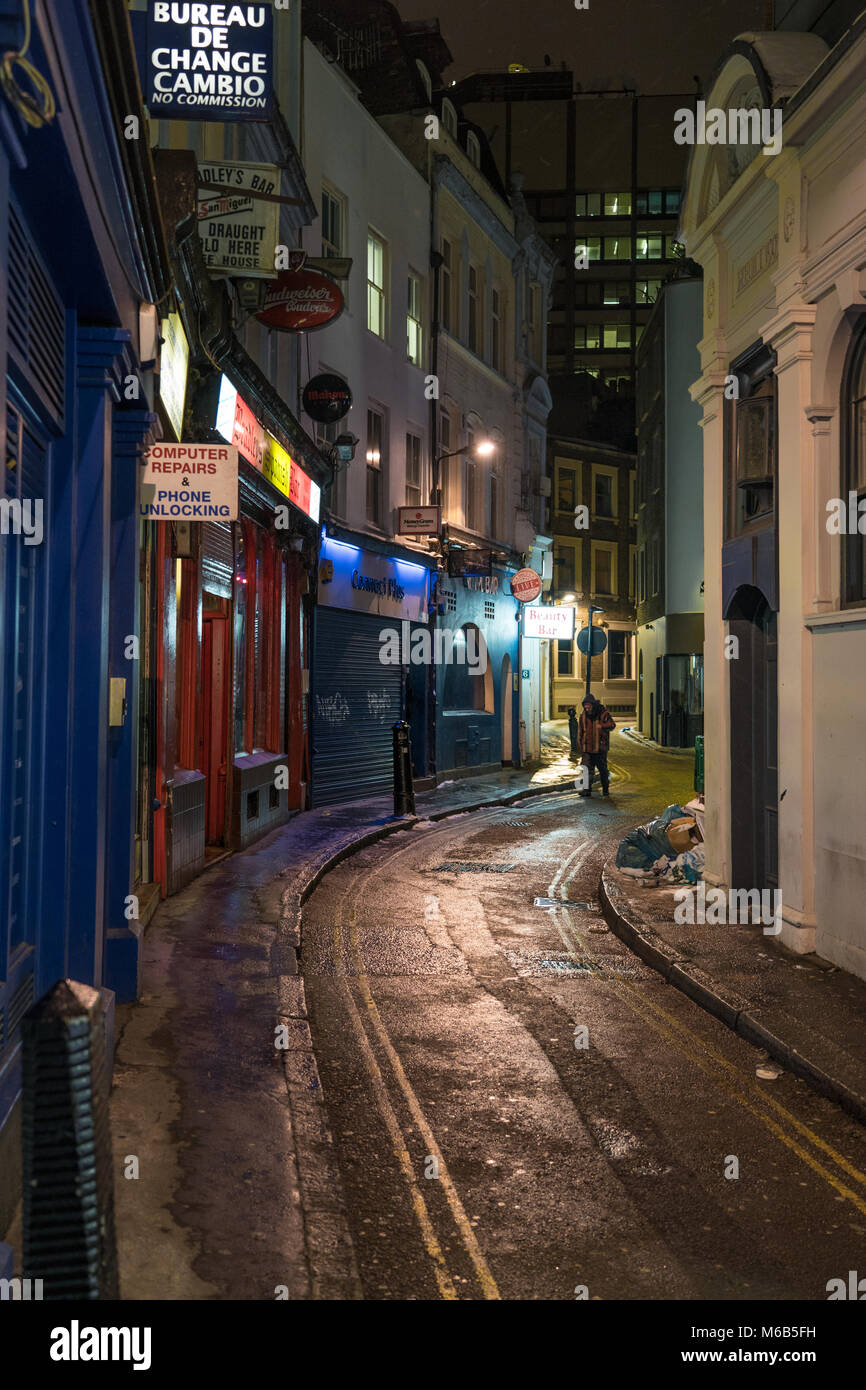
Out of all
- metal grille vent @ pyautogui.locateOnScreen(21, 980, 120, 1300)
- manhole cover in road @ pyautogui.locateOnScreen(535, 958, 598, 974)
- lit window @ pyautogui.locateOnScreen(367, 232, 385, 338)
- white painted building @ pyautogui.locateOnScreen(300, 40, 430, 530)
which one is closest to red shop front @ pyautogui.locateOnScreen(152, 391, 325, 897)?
white painted building @ pyautogui.locateOnScreen(300, 40, 430, 530)

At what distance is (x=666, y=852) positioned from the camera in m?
13.2

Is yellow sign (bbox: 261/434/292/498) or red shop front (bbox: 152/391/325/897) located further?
yellow sign (bbox: 261/434/292/498)

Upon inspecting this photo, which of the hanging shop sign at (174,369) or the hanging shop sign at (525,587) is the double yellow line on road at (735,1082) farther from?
the hanging shop sign at (525,587)

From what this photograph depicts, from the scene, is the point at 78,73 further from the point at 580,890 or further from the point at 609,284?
the point at 609,284

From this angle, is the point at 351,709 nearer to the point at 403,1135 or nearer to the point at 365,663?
the point at 365,663

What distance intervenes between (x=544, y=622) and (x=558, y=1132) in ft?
88.1

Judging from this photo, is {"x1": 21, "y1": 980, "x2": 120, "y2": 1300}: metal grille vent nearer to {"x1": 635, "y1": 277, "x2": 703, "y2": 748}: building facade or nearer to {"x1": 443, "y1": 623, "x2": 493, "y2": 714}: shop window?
{"x1": 443, "y1": 623, "x2": 493, "y2": 714}: shop window

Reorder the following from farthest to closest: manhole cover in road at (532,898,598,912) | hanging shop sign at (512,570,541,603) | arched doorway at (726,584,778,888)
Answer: hanging shop sign at (512,570,541,603)
manhole cover in road at (532,898,598,912)
arched doorway at (726,584,778,888)

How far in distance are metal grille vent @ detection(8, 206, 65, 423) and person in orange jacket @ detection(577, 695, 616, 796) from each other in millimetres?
18773

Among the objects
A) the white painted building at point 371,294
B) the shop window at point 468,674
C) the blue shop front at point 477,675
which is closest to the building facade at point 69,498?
the white painted building at point 371,294

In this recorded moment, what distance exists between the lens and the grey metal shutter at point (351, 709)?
19.7m

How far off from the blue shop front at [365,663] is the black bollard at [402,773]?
1553 millimetres

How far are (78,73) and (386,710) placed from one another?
18238 mm

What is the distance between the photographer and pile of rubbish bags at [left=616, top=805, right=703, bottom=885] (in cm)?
1257
